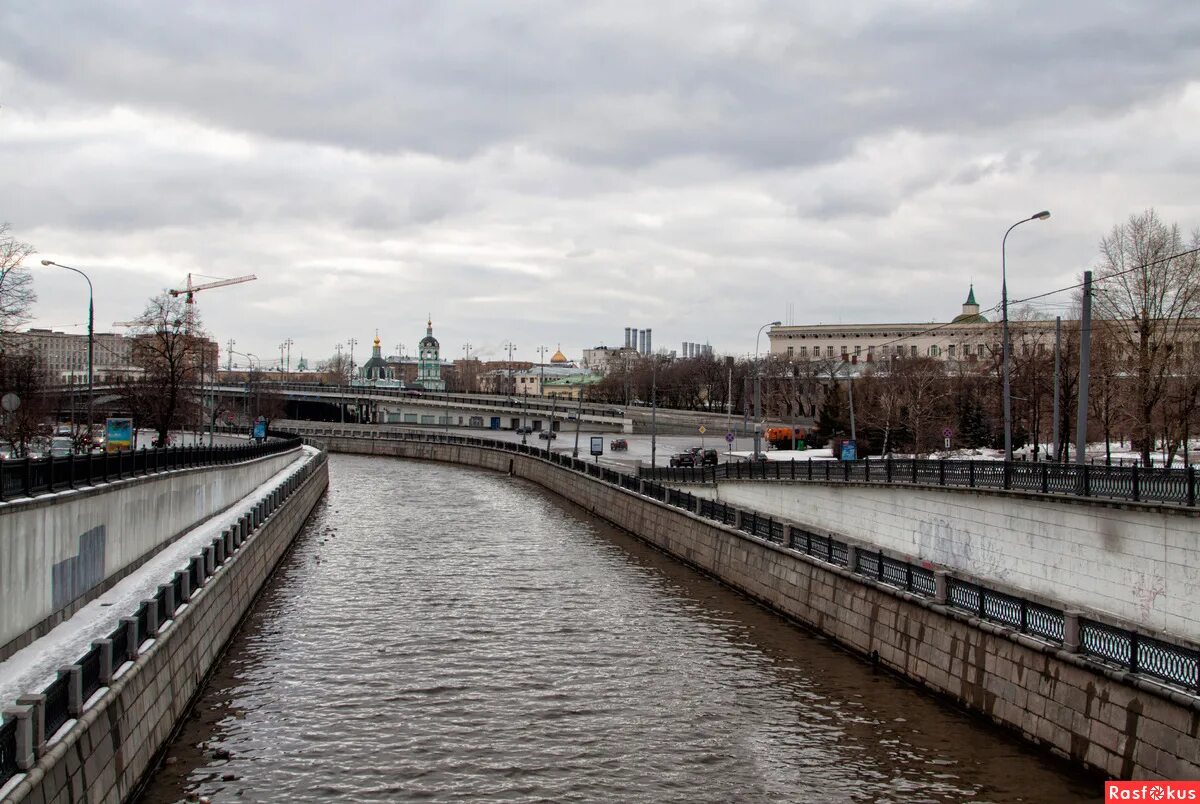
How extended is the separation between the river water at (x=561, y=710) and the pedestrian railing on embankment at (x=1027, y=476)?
539 cm

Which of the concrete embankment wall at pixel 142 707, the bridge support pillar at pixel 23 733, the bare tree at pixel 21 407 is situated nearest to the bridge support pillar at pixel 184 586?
the concrete embankment wall at pixel 142 707

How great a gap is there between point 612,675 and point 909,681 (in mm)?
6103

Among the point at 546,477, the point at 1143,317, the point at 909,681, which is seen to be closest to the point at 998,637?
the point at 909,681

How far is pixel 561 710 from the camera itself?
2127cm

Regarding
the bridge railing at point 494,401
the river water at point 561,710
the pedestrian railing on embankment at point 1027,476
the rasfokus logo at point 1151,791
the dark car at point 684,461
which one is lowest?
the river water at point 561,710

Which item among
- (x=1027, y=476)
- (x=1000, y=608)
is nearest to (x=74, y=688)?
(x=1000, y=608)

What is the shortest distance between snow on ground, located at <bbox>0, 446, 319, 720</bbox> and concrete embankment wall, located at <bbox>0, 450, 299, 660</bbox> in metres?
0.20

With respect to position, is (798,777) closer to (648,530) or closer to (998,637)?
(998,637)

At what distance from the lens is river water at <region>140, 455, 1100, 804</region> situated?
56.5 ft

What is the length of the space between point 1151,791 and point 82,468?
62.6 ft

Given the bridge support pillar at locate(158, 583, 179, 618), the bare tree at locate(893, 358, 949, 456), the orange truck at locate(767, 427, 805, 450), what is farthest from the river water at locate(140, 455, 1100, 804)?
the orange truck at locate(767, 427, 805, 450)

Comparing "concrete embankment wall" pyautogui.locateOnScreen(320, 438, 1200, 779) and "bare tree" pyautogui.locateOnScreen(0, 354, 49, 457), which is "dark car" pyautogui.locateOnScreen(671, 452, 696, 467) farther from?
"bare tree" pyautogui.locateOnScreen(0, 354, 49, 457)

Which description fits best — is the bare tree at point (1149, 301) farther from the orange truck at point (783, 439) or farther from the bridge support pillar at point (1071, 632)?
the orange truck at point (783, 439)

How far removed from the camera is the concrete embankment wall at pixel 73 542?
54.8ft
